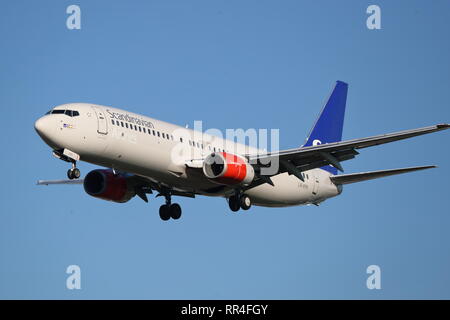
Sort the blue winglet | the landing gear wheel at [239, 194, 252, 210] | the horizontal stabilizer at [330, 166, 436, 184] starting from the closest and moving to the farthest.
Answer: the horizontal stabilizer at [330, 166, 436, 184] < the landing gear wheel at [239, 194, 252, 210] < the blue winglet

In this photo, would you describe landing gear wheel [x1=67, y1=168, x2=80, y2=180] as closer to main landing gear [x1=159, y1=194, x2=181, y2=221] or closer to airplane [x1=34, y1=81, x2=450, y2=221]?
airplane [x1=34, y1=81, x2=450, y2=221]

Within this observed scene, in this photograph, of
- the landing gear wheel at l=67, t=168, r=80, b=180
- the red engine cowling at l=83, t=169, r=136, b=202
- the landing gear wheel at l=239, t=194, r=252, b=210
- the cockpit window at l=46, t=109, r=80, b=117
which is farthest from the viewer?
the red engine cowling at l=83, t=169, r=136, b=202

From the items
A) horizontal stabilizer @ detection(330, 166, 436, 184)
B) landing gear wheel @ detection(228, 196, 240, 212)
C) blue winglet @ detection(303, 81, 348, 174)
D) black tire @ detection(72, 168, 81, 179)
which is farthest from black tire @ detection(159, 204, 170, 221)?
blue winglet @ detection(303, 81, 348, 174)

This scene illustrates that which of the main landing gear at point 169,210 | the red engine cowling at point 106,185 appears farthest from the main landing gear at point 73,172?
the main landing gear at point 169,210

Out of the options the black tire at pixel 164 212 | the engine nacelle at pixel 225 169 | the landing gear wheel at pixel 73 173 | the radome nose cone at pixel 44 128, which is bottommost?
the black tire at pixel 164 212

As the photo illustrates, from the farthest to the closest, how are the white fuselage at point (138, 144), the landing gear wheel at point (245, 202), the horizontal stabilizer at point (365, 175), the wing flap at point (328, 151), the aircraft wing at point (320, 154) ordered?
the landing gear wheel at point (245, 202), the horizontal stabilizer at point (365, 175), the aircraft wing at point (320, 154), the wing flap at point (328, 151), the white fuselage at point (138, 144)

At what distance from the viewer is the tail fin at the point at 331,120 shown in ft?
205

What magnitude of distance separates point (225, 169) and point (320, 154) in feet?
18.2

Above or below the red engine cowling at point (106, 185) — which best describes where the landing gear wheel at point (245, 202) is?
below

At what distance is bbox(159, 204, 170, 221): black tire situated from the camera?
5525cm

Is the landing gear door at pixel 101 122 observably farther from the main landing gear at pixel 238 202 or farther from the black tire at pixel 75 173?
the main landing gear at pixel 238 202

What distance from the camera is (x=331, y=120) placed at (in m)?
64.4

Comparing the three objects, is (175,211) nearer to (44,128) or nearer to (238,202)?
(238,202)
